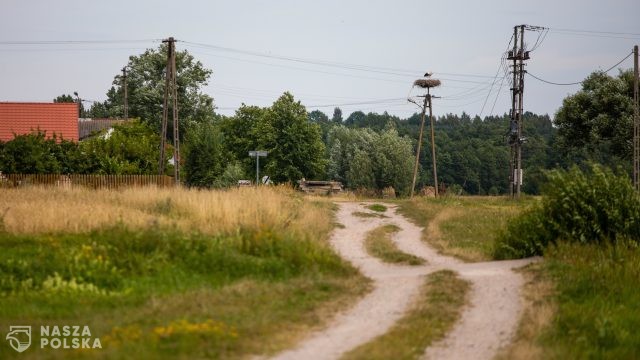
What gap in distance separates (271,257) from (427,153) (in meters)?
118

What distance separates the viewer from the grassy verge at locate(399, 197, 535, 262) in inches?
771

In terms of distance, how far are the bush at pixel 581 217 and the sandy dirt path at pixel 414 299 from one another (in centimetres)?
121

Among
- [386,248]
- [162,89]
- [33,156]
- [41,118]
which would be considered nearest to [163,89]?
[162,89]

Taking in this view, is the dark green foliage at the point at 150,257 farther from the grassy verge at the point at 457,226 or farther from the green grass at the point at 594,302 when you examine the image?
the grassy verge at the point at 457,226

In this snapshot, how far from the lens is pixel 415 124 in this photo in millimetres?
196250

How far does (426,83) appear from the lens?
4816 cm

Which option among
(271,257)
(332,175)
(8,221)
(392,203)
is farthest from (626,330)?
(332,175)

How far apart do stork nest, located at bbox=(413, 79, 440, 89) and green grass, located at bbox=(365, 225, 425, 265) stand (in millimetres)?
24745

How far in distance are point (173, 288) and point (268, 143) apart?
58.4 meters

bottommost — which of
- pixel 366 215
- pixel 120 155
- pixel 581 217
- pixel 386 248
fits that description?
pixel 386 248

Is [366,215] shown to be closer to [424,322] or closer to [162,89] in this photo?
[424,322]

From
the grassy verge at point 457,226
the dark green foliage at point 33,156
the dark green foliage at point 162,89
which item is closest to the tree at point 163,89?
the dark green foliage at point 162,89

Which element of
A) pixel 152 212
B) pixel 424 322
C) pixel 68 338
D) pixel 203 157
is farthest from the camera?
pixel 203 157

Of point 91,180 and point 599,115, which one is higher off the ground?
point 599,115
